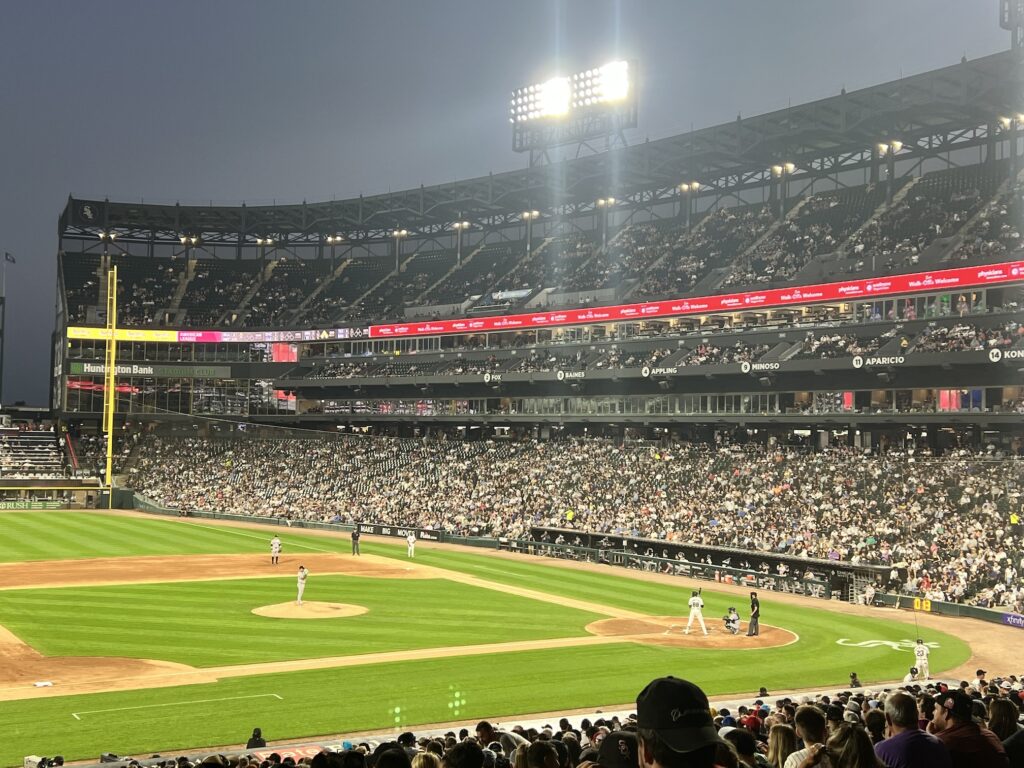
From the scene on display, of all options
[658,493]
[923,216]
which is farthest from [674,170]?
[658,493]

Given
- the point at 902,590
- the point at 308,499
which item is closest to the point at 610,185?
the point at 308,499

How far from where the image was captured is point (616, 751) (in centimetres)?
467

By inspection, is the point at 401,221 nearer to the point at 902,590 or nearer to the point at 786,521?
the point at 786,521

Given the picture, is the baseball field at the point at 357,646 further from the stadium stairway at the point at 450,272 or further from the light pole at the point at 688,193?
the stadium stairway at the point at 450,272

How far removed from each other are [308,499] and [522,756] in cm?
6792

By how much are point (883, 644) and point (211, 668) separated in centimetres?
2063

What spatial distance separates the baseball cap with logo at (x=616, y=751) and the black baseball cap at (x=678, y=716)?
123cm

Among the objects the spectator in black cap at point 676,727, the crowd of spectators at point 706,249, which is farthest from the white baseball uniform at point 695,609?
the crowd of spectators at point 706,249

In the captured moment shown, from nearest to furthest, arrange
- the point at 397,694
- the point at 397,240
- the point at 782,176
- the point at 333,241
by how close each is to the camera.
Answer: the point at 397,694 < the point at 782,176 < the point at 397,240 < the point at 333,241

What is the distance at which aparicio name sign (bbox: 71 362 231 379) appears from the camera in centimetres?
9350

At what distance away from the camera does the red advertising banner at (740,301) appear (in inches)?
1971

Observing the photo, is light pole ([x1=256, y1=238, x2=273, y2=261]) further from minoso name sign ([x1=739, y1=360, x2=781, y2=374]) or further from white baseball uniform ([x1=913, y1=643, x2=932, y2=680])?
white baseball uniform ([x1=913, y1=643, x2=932, y2=680])

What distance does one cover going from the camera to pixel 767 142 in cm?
6925

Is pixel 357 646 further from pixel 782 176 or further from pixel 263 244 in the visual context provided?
pixel 263 244
